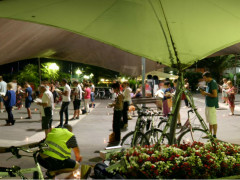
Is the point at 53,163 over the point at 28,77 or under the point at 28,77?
under

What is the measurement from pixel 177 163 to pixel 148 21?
2088 millimetres

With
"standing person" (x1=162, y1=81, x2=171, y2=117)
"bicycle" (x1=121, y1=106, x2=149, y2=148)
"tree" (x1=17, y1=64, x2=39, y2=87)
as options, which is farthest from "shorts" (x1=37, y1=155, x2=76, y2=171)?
"tree" (x1=17, y1=64, x2=39, y2=87)

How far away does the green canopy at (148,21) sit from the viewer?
380 centimetres

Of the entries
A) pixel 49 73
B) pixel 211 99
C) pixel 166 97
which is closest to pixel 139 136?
pixel 211 99

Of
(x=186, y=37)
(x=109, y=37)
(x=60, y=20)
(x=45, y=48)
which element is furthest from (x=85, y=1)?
(x=45, y=48)

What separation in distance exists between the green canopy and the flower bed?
1.53 metres

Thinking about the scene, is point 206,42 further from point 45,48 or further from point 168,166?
point 45,48

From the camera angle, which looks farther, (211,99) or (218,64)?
(218,64)

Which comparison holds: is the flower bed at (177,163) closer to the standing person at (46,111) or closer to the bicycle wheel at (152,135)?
the bicycle wheel at (152,135)

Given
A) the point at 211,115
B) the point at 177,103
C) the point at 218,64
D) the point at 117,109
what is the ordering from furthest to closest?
the point at 218,64 → the point at 211,115 → the point at 117,109 → the point at 177,103

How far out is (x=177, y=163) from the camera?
3611 mm

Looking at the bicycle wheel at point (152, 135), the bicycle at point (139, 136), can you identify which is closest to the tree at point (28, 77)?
the bicycle at point (139, 136)

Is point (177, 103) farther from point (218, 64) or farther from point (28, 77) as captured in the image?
point (218, 64)

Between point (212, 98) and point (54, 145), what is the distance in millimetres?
5483
